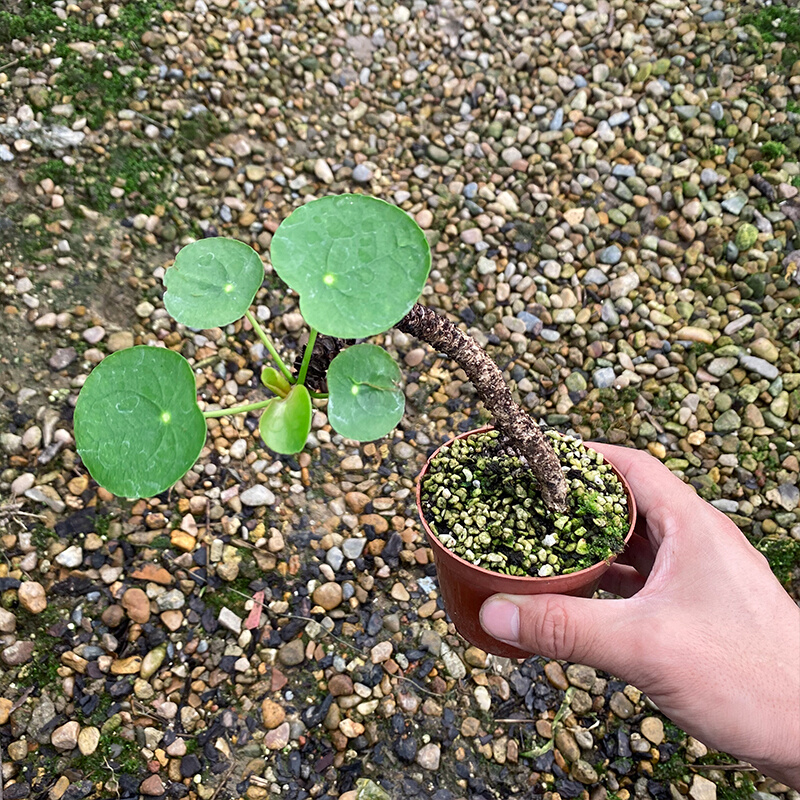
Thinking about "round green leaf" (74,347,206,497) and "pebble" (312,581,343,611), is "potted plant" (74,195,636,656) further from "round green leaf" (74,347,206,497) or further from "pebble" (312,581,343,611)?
"pebble" (312,581,343,611)

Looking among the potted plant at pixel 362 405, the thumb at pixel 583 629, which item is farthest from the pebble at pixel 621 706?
the thumb at pixel 583 629

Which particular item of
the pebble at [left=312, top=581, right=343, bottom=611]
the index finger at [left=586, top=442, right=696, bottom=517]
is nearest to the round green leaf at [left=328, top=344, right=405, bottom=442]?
the index finger at [left=586, top=442, right=696, bottom=517]

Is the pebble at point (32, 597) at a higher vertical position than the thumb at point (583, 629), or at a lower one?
lower

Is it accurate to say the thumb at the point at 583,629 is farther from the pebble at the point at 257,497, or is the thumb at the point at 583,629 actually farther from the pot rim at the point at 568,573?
the pebble at the point at 257,497

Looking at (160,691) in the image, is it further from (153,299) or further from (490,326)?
(490,326)

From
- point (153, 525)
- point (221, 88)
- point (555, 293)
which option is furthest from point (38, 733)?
point (221, 88)

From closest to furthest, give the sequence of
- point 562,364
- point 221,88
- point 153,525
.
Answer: point 153,525 < point 562,364 < point 221,88
